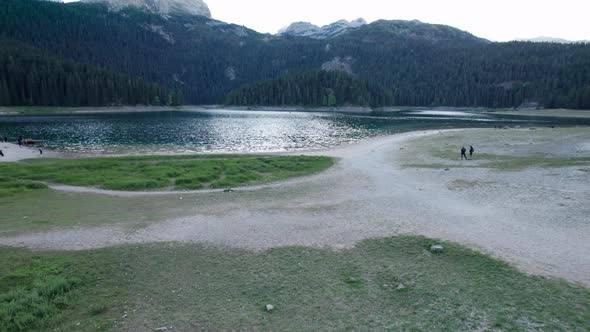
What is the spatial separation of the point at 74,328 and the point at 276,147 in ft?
199

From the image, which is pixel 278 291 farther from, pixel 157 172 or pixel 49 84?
pixel 49 84

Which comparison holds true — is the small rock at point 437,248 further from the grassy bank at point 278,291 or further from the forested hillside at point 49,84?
the forested hillside at point 49,84

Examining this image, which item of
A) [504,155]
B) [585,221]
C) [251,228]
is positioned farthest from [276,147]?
[585,221]

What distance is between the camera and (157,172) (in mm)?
38125

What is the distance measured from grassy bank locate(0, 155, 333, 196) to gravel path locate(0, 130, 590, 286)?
3768mm

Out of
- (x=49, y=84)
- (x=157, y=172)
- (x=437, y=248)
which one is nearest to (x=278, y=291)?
(x=437, y=248)

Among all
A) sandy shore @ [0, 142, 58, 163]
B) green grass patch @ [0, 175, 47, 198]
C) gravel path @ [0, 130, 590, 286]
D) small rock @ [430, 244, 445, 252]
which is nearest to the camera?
small rock @ [430, 244, 445, 252]

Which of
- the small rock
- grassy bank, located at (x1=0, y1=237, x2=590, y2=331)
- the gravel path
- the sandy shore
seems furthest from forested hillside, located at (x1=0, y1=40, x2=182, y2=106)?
the small rock

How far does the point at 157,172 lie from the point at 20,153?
3344cm

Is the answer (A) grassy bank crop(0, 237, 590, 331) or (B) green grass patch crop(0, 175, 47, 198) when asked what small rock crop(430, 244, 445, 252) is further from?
(B) green grass patch crop(0, 175, 47, 198)

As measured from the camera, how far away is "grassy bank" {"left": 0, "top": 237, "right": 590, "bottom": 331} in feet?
35.2

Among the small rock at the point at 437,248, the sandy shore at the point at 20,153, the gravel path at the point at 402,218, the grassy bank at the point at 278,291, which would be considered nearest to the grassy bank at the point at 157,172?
the gravel path at the point at 402,218

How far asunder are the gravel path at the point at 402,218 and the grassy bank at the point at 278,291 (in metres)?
1.61

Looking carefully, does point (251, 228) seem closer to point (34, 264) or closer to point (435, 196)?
point (34, 264)
